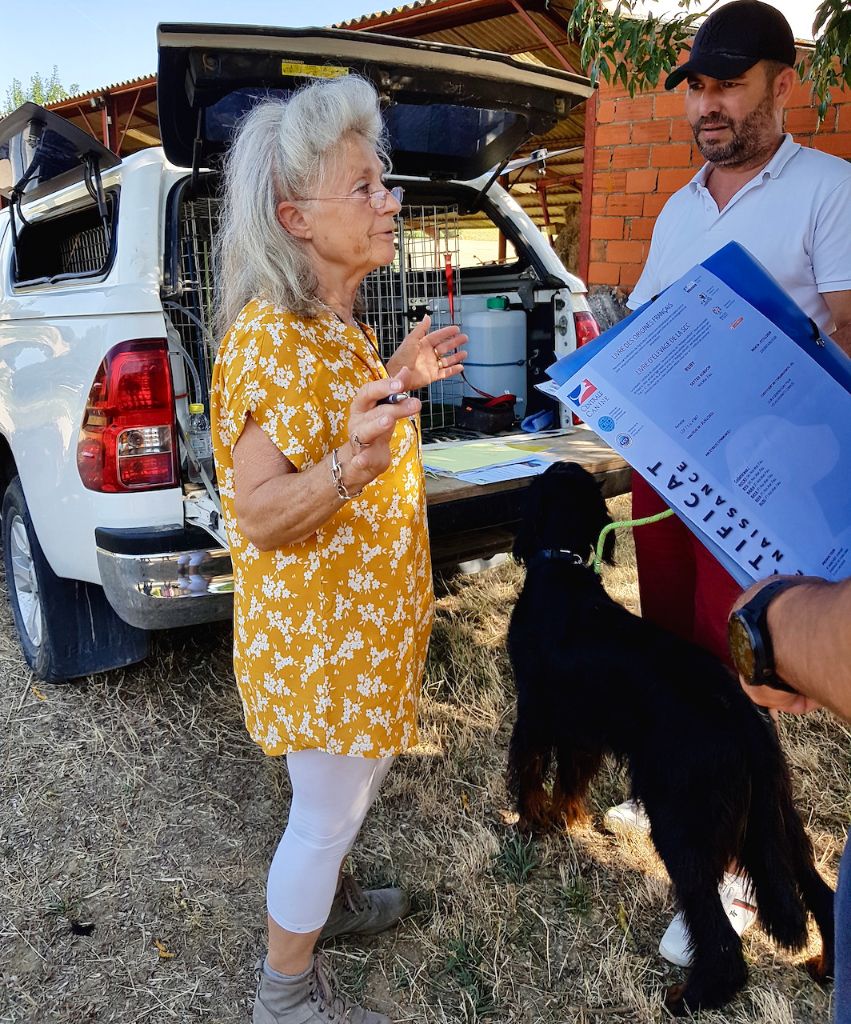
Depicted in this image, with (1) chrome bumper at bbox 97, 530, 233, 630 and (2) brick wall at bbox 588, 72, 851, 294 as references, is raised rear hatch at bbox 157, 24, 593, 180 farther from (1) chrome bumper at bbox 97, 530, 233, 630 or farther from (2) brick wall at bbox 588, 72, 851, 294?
(2) brick wall at bbox 588, 72, 851, 294

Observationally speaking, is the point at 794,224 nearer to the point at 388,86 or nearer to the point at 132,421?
the point at 388,86

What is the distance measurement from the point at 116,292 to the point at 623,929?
2.28 meters

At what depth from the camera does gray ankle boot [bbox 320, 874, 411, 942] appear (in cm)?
200

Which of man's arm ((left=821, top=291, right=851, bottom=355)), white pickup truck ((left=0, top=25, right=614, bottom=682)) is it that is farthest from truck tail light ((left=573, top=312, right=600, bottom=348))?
man's arm ((left=821, top=291, right=851, bottom=355))

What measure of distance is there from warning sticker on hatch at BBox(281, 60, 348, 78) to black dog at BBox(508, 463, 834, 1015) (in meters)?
1.33

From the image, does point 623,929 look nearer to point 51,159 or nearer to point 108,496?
point 108,496

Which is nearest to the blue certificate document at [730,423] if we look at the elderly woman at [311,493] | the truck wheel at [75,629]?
the elderly woman at [311,493]

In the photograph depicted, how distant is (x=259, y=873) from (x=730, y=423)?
1.84 m

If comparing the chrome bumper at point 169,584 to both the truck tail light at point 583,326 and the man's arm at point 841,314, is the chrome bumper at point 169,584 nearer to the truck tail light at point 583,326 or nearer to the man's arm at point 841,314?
the man's arm at point 841,314

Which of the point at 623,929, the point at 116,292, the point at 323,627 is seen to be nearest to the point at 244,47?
the point at 116,292

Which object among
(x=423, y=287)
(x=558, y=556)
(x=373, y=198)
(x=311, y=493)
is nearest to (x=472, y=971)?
(x=558, y=556)

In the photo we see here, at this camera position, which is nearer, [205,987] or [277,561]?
[277,561]

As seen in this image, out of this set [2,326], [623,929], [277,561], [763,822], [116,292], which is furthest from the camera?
[2,326]

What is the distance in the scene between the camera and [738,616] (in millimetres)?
914
